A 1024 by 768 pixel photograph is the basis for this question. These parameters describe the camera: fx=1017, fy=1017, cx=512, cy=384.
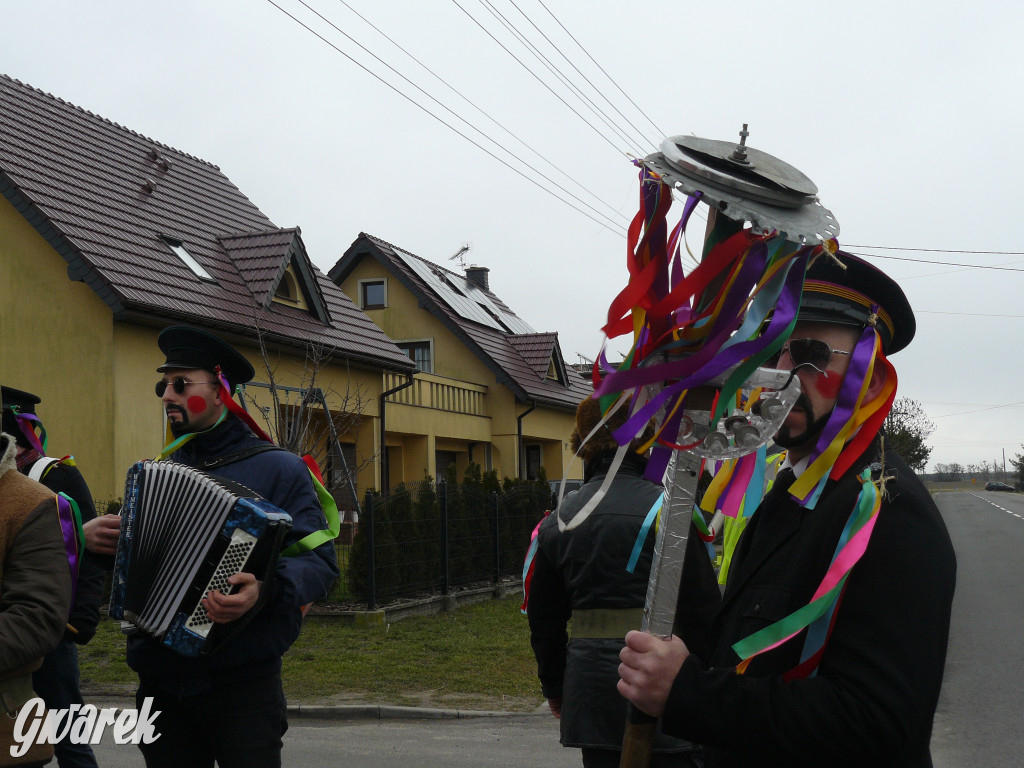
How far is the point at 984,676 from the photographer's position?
9.16 meters

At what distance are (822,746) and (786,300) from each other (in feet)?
2.60

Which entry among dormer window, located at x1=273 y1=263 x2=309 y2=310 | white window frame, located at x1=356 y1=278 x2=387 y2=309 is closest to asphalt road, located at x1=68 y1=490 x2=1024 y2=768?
dormer window, located at x1=273 y1=263 x2=309 y2=310

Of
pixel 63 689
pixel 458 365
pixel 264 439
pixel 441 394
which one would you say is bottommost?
pixel 63 689

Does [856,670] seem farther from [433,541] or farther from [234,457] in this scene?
[433,541]

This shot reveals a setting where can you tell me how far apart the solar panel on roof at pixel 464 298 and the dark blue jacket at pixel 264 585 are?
2401 cm

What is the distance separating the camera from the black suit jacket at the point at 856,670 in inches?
69.0

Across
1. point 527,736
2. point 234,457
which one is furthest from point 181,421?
point 527,736

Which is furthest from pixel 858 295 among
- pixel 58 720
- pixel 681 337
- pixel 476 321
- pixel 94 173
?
pixel 476 321

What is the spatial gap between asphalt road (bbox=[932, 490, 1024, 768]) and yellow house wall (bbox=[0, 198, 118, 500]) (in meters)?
10.6

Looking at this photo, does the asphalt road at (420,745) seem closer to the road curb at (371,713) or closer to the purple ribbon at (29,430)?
the road curb at (371,713)

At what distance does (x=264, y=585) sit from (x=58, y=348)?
1249 cm

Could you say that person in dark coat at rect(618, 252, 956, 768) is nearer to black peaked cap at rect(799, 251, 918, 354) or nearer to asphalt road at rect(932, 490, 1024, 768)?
black peaked cap at rect(799, 251, 918, 354)

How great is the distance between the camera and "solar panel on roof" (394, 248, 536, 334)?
92.4 ft

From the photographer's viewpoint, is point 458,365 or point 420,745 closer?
point 420,745
